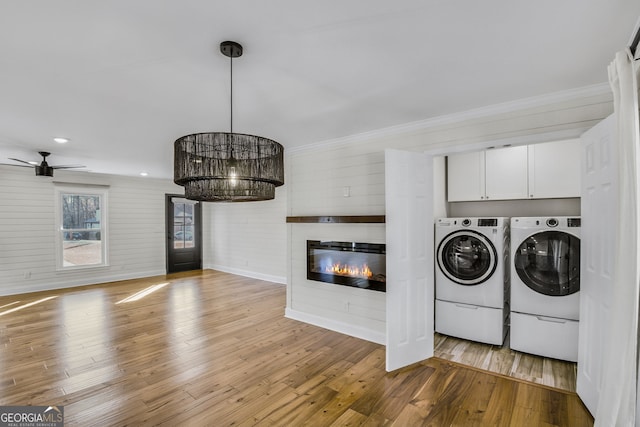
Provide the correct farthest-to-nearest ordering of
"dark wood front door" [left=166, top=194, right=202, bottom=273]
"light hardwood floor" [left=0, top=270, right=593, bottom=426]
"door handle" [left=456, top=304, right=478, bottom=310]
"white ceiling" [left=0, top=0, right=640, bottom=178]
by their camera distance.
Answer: "dark wood front door" [left=166, top=194, right=202, bottom=273]
"door handle" [left=456, top=304, right=478, bottom=310]
"light hardwood floor" [left=0, top=270, right=593, bottom=426]
"white ceiling" [left=0, top=0, right=640, bottom=178]

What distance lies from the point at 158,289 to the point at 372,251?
4697 millimetres

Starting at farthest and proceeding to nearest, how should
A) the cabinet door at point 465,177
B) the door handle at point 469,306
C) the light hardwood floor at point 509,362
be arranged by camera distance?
1. the cabinet door at point 465,177
2. the door handle at point 469,306
3. the light hardwood floor at point 509,362

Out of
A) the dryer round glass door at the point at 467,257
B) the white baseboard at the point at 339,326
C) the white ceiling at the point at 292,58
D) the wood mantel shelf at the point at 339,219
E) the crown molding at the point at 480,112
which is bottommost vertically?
the white baseboard at the point at 339,326

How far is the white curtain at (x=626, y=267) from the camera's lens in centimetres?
160

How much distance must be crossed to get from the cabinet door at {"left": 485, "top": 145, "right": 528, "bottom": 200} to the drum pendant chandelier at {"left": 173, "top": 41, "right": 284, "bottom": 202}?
310 cm

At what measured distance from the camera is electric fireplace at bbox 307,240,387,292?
3517mm

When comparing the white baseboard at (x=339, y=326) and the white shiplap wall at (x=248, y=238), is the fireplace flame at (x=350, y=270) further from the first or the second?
the white shiplap wall at (x=248, y=238)

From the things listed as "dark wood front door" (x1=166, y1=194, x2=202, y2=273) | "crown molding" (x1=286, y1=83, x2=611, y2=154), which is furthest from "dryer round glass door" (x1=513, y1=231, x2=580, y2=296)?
"dark wood front door" (x1=166, y1=194, x2=202, y2=273)

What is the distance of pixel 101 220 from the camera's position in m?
6.69

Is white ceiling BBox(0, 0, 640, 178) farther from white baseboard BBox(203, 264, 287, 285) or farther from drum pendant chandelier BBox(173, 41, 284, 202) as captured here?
white baseboard BBox(203, 264, 287, 285)

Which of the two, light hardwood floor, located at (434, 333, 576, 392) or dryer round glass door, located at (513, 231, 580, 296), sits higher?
dryer round glass door, located at (513, 231, 580, 296)

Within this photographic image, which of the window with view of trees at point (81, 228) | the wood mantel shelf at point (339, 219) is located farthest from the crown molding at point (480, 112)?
the window with view of trees at point (81, 228)

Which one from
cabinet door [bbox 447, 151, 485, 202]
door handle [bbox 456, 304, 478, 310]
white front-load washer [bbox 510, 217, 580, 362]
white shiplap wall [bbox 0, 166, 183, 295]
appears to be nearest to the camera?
white front-load washer [bbox 510, 217, 580, 362]

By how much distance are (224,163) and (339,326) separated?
8.78 feet
